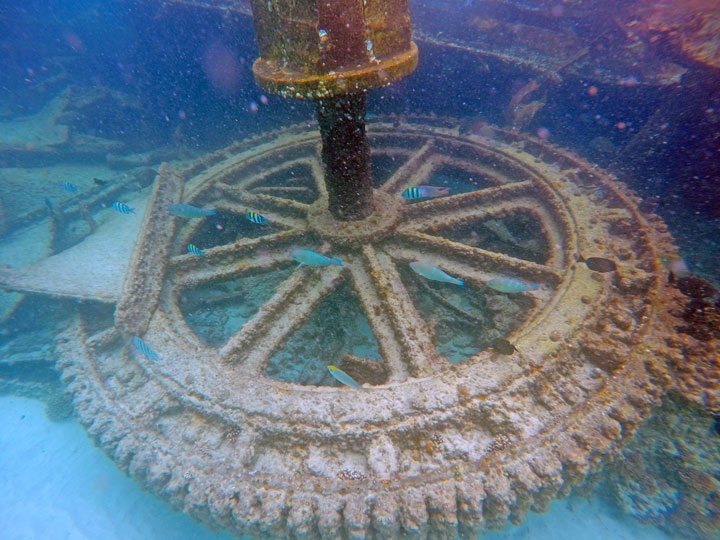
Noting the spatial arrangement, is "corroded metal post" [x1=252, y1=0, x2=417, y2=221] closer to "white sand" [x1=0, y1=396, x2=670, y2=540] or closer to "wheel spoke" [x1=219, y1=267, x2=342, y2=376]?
"wheel spoke" [x1=219, y1=267, x2=342, y2=376]

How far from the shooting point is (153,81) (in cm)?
1023

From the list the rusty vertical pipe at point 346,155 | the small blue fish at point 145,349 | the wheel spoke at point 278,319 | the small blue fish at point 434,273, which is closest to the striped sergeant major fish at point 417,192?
the rusty vertical pipe at point 346,155

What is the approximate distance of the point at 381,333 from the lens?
3266mm

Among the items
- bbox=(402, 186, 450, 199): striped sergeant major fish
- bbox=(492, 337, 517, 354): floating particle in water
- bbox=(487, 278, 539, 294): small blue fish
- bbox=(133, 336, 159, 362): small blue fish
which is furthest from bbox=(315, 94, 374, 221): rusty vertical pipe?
bbox=(133, 336, 159, 362): small blue fish

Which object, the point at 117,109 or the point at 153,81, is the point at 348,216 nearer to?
the point at 153,81

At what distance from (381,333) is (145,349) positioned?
2.23 meters

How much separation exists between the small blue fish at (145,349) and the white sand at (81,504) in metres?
2.11

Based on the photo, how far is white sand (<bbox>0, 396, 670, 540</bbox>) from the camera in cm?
343

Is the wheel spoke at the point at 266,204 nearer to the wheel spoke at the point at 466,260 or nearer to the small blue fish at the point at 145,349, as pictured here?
the wheel spoke at the point at 466,260

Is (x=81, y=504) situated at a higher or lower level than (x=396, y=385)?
lower

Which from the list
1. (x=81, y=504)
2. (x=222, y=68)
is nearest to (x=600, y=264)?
(x=81, y=504)

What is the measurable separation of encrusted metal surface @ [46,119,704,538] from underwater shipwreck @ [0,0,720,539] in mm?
19

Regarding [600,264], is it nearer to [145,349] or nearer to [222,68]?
[145,349]

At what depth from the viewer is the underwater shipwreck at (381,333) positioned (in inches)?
94.0
